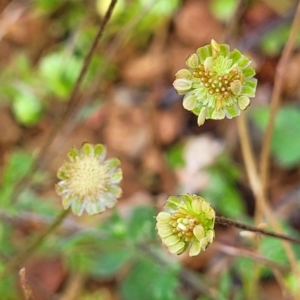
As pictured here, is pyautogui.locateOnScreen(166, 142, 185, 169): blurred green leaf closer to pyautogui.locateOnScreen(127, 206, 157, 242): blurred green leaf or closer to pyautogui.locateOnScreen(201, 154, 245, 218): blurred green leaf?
pyautogui.locateOnScreen(201, 154, 245, 218): blurred green leaf

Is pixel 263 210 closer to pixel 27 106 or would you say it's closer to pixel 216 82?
pixel 216 82

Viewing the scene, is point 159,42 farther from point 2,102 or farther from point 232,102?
point 232,102

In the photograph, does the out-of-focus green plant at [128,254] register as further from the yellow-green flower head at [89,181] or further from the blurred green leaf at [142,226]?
the yellow-green flower head at [89,181]

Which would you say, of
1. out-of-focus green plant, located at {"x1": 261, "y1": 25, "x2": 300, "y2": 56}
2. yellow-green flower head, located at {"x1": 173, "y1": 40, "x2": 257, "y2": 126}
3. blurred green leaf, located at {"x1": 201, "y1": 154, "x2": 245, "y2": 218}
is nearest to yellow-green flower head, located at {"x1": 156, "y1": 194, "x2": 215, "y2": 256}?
yellow-green flower head, located at {"x1": 173, "y1": 40, "x2": 257, "y2": 126}

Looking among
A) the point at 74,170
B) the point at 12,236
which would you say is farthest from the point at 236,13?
the point at 12,236

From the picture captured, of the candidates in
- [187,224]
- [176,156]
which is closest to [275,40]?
[176,156]

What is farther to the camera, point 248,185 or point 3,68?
point 3,68
